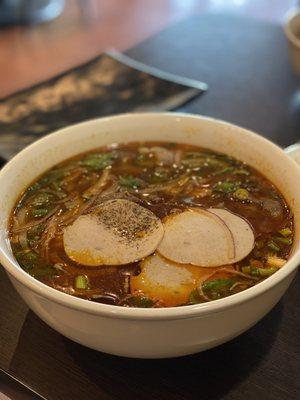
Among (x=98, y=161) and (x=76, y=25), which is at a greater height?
(x=98, y=161)

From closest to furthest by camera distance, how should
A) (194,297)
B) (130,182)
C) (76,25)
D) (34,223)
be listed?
(194,297)
(34,223)
(130,182)
(76,25)

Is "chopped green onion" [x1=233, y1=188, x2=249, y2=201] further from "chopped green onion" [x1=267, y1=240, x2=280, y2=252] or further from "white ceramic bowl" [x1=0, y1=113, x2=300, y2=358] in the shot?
"chopped green onion" [x1=267, y1=240, x2=280, y2=252]

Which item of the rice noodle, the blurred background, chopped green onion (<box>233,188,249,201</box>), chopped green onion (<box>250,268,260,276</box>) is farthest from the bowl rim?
the blurred background

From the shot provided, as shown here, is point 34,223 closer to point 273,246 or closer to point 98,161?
point 98,161

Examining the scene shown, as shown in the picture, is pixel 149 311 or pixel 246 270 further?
pixel 246 270

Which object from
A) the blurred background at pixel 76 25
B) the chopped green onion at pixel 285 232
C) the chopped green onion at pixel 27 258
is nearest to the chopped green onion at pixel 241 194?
the chopped green onion at pixel 285 232

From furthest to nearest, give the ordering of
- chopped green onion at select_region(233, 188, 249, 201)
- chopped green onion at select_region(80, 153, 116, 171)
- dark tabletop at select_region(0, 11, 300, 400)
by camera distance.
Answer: chopped green onion at select_region(80, 153, 116, 171)
chopped green onion at select_region(233, 188, 249, 201)
dark tabletop at select_region(0, 11, 300, 400)

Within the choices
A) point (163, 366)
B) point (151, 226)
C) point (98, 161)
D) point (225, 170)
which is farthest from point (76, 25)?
point (163, 366)
